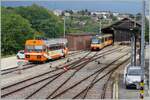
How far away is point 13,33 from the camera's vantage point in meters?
70.5

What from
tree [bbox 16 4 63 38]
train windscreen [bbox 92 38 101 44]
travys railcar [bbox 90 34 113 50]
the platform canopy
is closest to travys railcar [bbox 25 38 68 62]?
the platform canopy

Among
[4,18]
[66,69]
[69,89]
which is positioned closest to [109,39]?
[4,18]

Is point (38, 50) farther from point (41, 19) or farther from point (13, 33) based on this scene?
point (41, 19)

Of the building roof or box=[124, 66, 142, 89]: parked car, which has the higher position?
the building roof

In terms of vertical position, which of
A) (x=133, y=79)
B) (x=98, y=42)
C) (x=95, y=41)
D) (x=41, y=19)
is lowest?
(x=133, y=79)

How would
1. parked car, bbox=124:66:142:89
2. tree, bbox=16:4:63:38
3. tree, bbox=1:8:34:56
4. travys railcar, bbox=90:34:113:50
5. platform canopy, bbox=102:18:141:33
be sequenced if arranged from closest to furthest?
parked car, bbox=124:66:142:89 → platform canopy, bbox=102:18:141:33 → travys railcar, bbox=90:34:113:50 → tree, bbox=1:8:34:56 → tree, bbox=16:4:63:38

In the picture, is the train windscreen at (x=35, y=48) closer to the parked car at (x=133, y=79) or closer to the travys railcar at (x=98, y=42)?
the parked car at (x=133, y=79)

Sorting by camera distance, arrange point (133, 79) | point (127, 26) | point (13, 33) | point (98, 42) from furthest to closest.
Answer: point (13, 33)
point (98, 42)
point (127, 26)
point (133, 79)

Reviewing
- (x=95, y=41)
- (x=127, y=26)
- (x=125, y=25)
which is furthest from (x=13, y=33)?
(x=127, y=26)

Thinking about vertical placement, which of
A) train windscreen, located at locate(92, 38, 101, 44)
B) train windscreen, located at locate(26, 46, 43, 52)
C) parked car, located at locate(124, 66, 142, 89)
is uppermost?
train windscreen, located at locate(26, 46, 43, 52)

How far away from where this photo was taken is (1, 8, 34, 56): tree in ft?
223

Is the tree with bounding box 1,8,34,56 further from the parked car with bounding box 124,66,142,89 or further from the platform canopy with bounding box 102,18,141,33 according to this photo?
the parked car with bounding box 124,66,142,89

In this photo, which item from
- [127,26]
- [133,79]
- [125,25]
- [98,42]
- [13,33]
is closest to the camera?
[133,79]

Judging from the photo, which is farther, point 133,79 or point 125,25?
point 125,25
